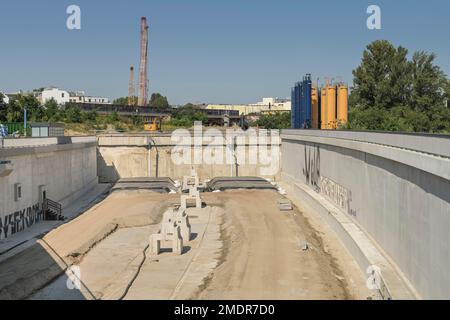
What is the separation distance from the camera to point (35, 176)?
3275cm

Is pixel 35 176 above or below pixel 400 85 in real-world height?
below

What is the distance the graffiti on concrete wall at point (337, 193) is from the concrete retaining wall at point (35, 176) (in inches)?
699

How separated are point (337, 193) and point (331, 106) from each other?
24.5 m

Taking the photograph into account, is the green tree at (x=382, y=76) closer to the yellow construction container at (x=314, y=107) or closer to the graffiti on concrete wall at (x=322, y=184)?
the yellow construction container at (x=314, y=107)

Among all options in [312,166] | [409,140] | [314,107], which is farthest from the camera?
[314,107]

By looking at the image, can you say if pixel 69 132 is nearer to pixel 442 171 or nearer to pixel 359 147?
pixel 359 147

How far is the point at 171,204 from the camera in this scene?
42.6 m

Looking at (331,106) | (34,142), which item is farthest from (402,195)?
(331,106)

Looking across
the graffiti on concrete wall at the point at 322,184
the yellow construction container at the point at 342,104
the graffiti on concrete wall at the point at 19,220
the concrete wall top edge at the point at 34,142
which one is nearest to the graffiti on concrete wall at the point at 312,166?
the graffiti on concrete wall at the point at 322,184

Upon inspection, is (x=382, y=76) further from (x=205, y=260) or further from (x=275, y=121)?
(x=205, y=260)
